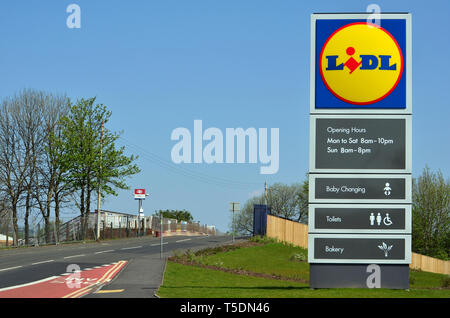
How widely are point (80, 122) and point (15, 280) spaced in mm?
39234

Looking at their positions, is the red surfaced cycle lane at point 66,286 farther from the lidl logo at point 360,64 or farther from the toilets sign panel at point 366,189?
the lidl logo at point 360,64

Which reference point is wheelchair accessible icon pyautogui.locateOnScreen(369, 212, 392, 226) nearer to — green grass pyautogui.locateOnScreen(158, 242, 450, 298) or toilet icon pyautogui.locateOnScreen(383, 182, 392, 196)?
toilet icon pyautogui.locateOnScreen(383, 182, 392, 196)

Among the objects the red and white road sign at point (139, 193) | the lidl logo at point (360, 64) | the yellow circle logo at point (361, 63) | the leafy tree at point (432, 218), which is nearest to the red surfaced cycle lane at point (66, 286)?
the lidl logo at point (360, 64)

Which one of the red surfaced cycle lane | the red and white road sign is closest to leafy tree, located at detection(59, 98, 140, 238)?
the red and white road sign

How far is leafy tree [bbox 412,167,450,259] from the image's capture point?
230 ft

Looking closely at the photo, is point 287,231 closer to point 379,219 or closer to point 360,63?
point 379,219

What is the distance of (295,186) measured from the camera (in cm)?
11656

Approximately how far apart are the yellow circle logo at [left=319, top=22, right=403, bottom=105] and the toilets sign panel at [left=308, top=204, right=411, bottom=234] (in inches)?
117

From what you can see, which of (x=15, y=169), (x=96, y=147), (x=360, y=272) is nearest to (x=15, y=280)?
(x=360, y=272)

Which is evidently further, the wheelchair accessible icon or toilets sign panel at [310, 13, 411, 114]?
the wheelchair accessible icon

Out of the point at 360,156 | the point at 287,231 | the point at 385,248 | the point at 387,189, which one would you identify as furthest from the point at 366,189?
the point at 287,231

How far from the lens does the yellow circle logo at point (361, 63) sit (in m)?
16.9

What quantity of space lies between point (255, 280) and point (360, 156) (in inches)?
368

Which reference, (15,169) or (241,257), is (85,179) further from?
(241,257)
